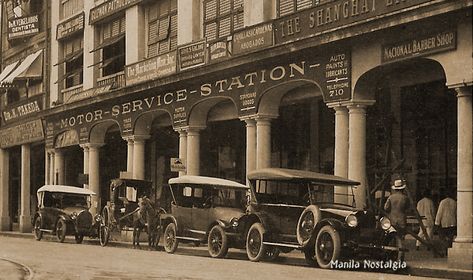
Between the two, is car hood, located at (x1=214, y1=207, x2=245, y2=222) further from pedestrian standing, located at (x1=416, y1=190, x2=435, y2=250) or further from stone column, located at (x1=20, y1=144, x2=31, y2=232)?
stone column, located at (x1=20, y1=144, x2=31, y2=232)

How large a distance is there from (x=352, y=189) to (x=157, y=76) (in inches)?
434

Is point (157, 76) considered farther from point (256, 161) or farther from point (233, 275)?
point (233, 275)

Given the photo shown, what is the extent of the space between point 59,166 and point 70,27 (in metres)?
5.50

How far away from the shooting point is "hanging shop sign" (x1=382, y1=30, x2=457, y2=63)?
616 inches

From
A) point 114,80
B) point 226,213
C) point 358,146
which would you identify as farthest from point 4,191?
point 358,146

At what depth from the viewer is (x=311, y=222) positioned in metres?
15.8

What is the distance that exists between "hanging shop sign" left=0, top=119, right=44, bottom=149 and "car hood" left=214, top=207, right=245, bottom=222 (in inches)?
729

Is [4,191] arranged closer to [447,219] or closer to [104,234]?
[104,234]

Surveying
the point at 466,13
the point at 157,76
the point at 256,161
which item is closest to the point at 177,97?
the point at 157,76

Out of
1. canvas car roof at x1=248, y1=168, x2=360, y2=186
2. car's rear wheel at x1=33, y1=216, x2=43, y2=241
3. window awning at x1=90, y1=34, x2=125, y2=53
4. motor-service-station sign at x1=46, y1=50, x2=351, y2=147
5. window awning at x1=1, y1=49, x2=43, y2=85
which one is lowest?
car's rear wheel at x1=33, y1=216, x2=43, y2=241

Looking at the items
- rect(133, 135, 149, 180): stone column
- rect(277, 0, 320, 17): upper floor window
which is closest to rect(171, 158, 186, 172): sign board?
rect(133, 135, 149, 180): stone column

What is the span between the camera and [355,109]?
18484 mm

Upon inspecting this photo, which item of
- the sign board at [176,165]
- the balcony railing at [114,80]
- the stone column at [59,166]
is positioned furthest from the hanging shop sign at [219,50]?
the stone column at [59,166]

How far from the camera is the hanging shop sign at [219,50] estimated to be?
23.3 metres
